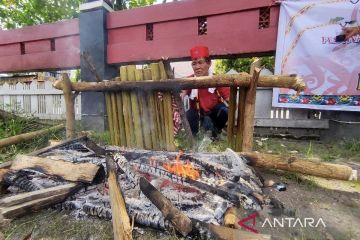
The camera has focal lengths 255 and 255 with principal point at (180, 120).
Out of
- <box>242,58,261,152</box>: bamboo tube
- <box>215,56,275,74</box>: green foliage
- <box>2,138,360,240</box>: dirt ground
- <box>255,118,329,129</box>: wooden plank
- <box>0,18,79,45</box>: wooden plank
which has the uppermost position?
<box>215,56,275,74</box>: green foliage

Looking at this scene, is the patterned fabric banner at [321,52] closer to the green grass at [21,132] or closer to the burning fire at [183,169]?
the burning fire at [183,169]

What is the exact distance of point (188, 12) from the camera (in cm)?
608

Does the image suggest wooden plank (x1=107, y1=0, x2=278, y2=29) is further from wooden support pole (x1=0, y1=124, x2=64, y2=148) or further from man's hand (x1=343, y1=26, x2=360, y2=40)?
wooden support pole (x1=0, y1=124, x2=64, y2=148)

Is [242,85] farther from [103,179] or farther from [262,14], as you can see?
[262,14]

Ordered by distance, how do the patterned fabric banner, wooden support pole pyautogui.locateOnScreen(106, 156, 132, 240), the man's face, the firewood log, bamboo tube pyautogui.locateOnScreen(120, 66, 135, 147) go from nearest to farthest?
1. wooden support pole pyautogui.locateOnScreen(106, 156, 132, 240)
2. the firewood log
3. bamboo tube pyautogui.locateOnScreen(120, 66, 135, 147)
4. the man's face
5. the patterned fabric banner

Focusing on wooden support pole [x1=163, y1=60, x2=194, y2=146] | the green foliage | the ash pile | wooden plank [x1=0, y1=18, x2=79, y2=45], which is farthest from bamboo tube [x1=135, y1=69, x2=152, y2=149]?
the green foliage

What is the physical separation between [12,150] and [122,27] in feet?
13.2

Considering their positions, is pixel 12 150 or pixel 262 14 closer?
pixel 12 150

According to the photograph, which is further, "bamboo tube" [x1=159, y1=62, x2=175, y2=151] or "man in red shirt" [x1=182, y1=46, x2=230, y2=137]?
"man in red shirt" [x1=182, y1=46, x2=230, y2=137]

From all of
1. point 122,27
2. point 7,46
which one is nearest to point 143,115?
point 122,27

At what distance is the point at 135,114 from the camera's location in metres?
3.94

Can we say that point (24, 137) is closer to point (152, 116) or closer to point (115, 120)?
point (115, 120)

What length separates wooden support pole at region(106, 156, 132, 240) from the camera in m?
1.83

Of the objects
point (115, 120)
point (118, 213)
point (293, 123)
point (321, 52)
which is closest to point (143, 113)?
point (115, 120)
